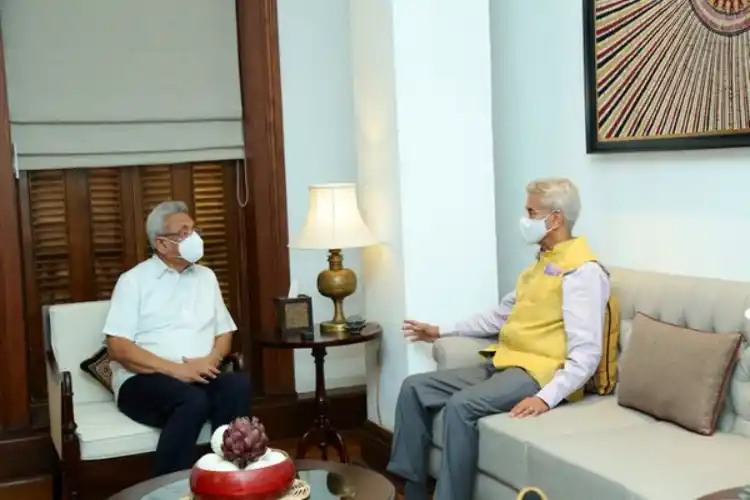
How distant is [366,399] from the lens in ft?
16.5

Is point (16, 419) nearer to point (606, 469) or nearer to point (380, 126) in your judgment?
point (380, 126)

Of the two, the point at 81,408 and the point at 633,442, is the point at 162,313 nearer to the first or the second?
the point at 81,408

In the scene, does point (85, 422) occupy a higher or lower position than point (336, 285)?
lower

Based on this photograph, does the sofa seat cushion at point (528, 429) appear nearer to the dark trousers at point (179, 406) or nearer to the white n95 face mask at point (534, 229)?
the white n95 face mask at point (534, 229)

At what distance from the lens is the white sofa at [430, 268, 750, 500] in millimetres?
2674

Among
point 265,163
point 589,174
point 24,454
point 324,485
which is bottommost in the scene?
point 24,454

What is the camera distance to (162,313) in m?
4.00

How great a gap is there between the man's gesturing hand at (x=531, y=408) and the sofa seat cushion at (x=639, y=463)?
271mm

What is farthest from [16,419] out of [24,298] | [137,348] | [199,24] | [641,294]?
[641,294]

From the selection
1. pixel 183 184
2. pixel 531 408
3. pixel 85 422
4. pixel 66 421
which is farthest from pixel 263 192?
pixel 531 408

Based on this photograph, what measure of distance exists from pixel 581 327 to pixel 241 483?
1.34 meters

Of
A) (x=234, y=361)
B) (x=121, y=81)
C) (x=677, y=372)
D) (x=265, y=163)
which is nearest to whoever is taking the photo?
(x=677, y=372)

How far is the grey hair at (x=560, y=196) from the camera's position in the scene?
140 inches

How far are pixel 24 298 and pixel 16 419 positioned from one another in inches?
21.4
